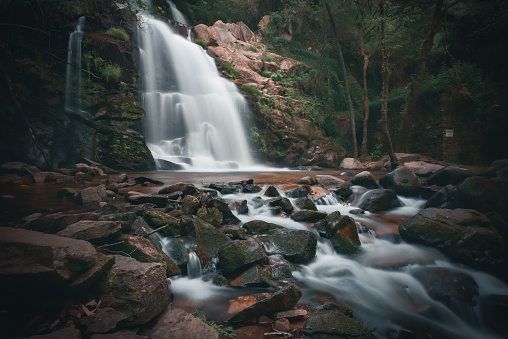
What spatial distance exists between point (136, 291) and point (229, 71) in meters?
17.6

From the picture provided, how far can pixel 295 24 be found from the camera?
23453 millimetres

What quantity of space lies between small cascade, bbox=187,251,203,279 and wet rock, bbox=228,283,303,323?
1060 millimetres

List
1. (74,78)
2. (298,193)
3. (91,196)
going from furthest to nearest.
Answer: (74,78) < (298,193) < (91,196)

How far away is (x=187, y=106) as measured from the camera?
1438 centimetres

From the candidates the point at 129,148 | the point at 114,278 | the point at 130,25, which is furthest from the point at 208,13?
the point at 114,278

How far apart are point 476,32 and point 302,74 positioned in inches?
412

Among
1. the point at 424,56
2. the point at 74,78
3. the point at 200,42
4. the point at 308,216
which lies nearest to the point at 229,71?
the point at 200,42

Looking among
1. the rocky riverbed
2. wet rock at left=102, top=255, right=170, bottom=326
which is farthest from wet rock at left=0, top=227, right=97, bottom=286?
wet rock at left=102, top=255, right=170, bottom=326

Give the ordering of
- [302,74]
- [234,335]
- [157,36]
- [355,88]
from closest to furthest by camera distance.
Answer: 1. [234,335]
2. [157,36]
3. [302,74]
4. [355,88]

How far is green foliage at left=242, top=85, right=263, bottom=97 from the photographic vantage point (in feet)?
52.9

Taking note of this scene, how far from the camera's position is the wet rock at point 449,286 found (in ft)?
10.1

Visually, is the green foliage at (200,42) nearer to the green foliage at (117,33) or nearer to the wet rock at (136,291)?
the green foliage at (117,33)

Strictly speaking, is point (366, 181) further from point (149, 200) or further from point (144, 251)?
point (144, 251)

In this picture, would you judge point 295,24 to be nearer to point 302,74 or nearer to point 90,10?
point 302,74
